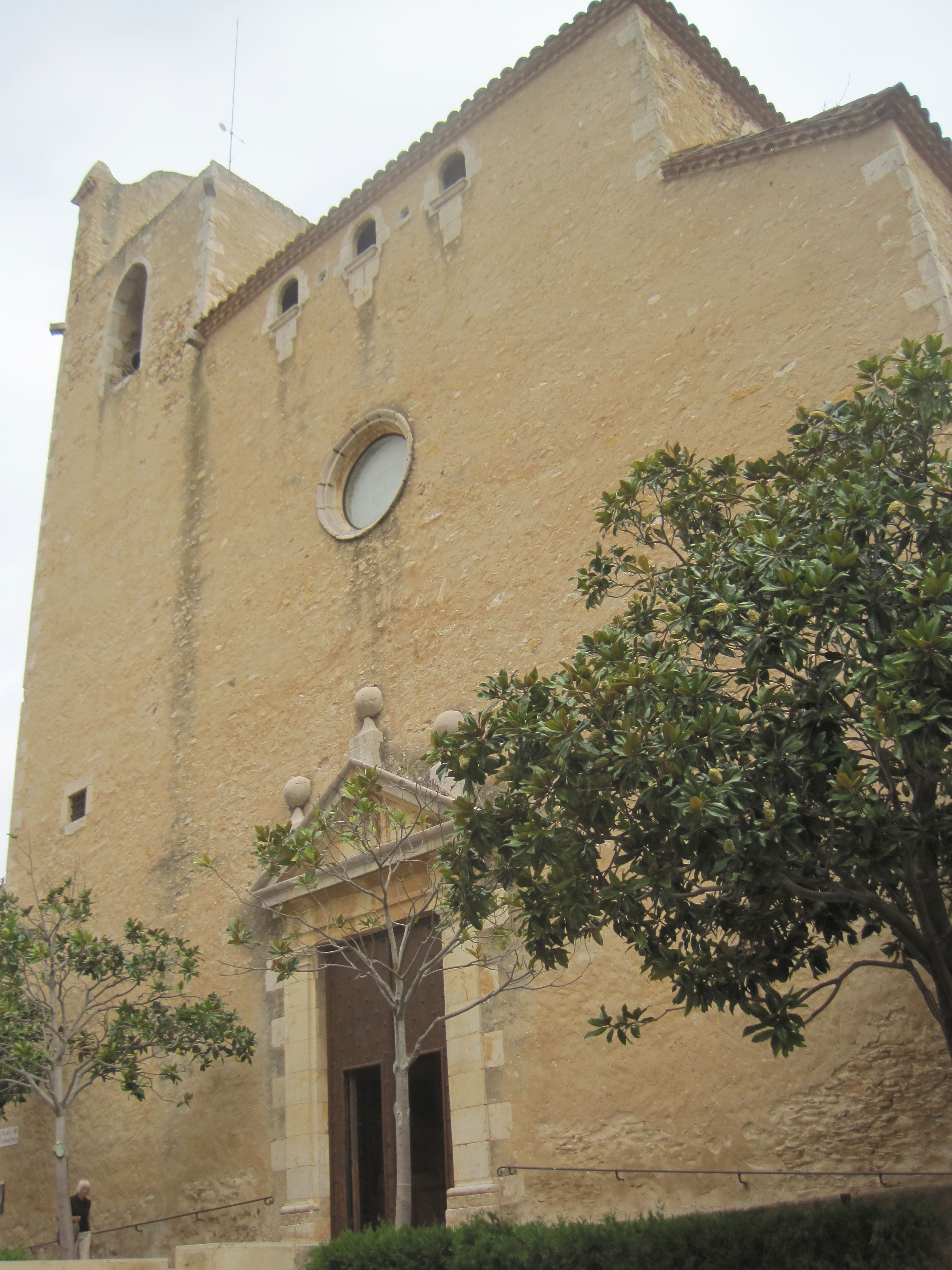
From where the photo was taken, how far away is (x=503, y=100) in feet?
38.4

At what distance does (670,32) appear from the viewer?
11.0 meters

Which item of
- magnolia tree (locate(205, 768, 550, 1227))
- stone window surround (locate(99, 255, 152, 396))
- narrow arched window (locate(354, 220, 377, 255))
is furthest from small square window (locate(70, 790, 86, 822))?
narrow arched window (locate(354, 220, 377, 255))

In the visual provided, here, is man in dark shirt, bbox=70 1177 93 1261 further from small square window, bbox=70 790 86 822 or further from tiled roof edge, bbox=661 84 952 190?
tiled roof edge, bbox=661 84 952 190

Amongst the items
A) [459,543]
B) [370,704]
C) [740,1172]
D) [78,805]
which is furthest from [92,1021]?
[740,1172]

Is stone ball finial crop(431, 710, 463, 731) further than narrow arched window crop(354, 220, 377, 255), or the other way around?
narrow arched window crop(354, 220, 377, 255)

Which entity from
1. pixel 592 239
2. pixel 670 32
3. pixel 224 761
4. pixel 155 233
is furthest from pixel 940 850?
pixel 155 233

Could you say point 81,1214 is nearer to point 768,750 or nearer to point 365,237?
point 768,750

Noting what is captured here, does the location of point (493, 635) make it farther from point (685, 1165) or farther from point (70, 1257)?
point (70, 1257)

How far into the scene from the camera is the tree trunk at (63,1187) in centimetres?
959

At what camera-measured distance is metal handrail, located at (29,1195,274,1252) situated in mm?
9617

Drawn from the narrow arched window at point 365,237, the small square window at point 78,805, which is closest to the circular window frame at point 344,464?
the narrow arched window at point 365,237

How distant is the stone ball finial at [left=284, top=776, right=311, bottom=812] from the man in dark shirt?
4.04 meters

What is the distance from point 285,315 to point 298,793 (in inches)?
239

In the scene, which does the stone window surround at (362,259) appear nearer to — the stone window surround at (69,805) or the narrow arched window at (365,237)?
the narrow arched window at (365,237)
